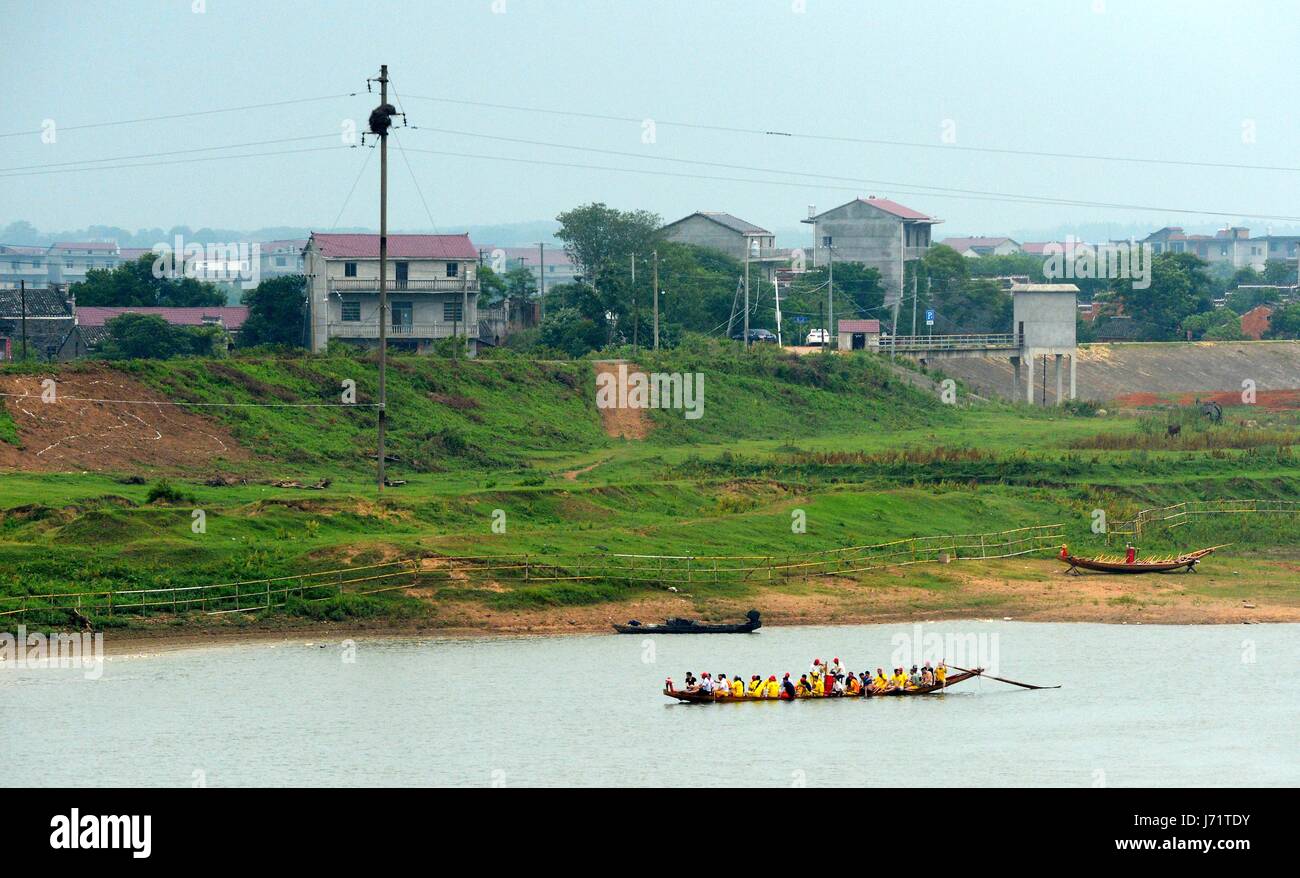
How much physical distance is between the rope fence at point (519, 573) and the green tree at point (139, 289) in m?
70.2

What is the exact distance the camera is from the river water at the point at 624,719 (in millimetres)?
39906

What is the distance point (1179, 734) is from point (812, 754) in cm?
920

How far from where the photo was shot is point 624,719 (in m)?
44.7

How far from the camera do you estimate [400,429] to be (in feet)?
266

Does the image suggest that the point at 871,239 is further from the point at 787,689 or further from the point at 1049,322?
the point at 787,689

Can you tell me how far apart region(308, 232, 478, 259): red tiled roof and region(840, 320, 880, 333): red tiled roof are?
2716 cm

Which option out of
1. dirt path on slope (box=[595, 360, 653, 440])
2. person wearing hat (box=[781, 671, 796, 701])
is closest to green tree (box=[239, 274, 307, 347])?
dirt path on slope (box=[595, 360, 653, 440])

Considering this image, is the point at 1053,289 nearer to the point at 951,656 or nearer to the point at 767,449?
the point at 767,449

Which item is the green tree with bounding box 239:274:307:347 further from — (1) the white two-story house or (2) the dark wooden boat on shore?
(2) the dark wooden boat on shore

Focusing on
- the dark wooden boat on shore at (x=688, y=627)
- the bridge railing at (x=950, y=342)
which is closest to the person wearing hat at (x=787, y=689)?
the dark wooden boat on shore at (x=688, y=627)

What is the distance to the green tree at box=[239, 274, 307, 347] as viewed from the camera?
107 meters

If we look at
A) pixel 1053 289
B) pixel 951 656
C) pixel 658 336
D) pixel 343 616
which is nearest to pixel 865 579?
pixel 951 656

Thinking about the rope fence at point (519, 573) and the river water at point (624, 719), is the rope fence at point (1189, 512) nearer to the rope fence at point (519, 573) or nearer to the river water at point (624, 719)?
the rope fence at point (519, 573)

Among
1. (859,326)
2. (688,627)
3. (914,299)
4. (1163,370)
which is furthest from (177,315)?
(1163,370)
